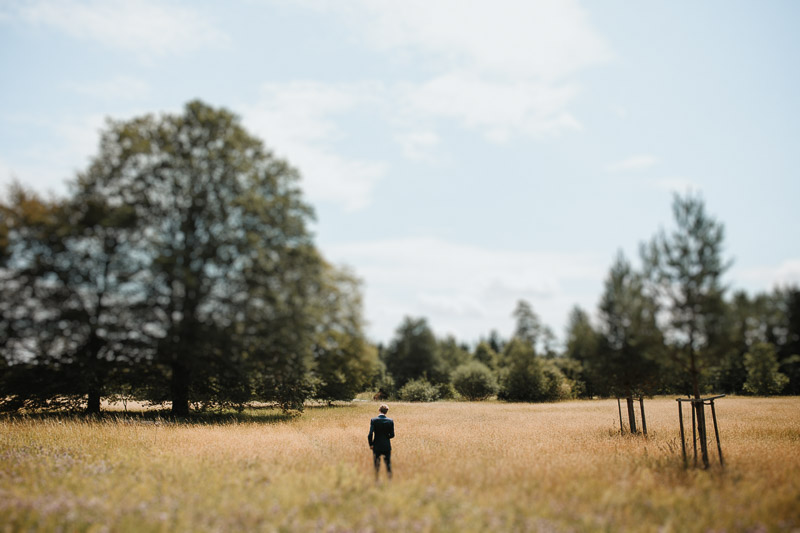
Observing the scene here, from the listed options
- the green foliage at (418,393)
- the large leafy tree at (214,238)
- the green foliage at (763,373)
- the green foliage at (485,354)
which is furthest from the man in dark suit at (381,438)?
the green foliage at (485,354)

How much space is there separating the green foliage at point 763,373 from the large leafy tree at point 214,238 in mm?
65486

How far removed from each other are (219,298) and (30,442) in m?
8.71

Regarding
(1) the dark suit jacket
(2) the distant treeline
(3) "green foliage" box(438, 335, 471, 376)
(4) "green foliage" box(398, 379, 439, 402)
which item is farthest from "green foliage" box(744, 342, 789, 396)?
(1) the dark suit jacket

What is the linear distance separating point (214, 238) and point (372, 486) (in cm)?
828

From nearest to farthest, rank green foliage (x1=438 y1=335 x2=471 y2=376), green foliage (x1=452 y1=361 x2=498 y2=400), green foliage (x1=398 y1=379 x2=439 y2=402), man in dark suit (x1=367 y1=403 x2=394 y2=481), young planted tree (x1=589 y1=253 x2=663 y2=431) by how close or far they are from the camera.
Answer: man in dark suit (x1=367 y1=403 x2=394 y2=481), young planted tree (x1=589 y1=253 x2=663 y2=431), green foliage (x1=398 y1=379 x2=439 y2=402), green foliage (x1=452 y1=361 x2=498 y2=400), green foliage (x1=438 y1=335 x2=471 y2=376)

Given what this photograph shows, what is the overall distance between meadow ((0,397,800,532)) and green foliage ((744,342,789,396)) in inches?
2098

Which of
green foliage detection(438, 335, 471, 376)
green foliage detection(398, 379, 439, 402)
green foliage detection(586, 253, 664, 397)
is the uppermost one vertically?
green foliage detection(586, 253, 664, 397)

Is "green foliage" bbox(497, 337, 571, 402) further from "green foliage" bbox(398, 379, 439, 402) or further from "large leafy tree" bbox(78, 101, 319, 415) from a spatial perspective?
"large leafy tree" bbox(78, 101, 319, 415)

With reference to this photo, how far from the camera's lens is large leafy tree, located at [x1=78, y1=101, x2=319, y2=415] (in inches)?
508

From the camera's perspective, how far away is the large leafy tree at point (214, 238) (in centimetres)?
1289

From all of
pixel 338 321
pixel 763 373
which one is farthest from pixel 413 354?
pixel 338 321

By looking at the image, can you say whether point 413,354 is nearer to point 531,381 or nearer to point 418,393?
point 418,393

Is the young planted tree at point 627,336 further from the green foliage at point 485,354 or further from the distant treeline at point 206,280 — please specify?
the green foliage at point 485,354

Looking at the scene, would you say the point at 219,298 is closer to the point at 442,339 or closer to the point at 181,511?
the point at 181,511
